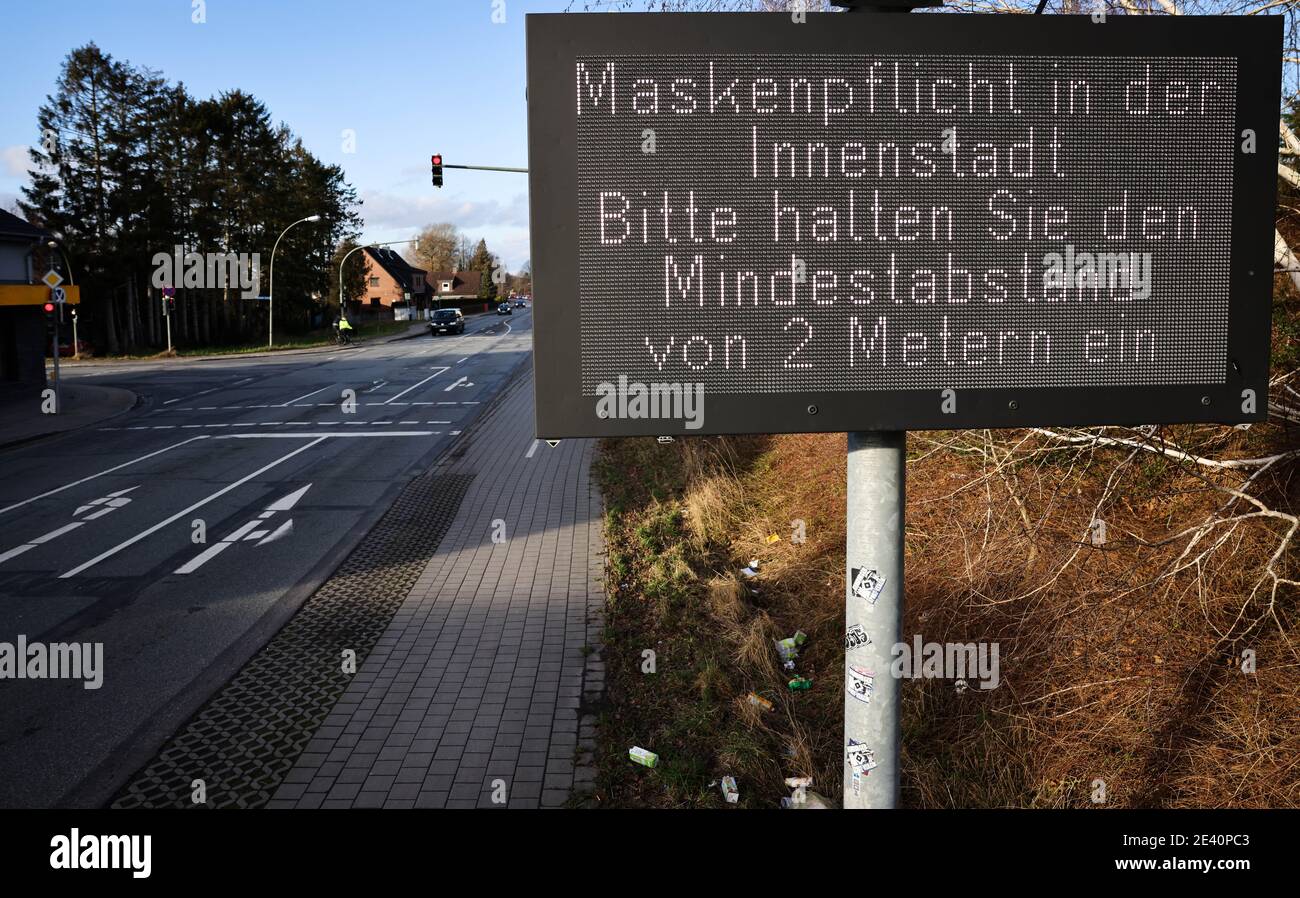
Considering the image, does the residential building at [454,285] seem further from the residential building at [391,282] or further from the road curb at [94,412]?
the road curb at [94,412]

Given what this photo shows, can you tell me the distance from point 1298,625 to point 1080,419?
359 cm

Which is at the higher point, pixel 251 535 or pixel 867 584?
pixel 867 584

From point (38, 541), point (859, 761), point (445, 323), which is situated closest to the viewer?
point (859, 761)

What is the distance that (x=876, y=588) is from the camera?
3.68 meters

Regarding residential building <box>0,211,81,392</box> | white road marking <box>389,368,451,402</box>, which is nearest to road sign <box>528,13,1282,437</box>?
white road marking <box>389,368,451,402</box>

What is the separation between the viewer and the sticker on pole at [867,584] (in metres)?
3.68

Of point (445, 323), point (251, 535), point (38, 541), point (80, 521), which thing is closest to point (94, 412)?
point (80, 521)

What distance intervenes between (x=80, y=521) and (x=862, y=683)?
42.9ft

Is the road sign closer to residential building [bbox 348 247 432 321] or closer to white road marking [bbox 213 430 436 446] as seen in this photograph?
white road marking [bbox 213 430 436 446]

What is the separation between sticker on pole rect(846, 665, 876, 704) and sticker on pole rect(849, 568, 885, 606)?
11.1 inches

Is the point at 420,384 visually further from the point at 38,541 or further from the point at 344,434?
the point at 38,541

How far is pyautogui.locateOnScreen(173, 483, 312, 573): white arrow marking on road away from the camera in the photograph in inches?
444

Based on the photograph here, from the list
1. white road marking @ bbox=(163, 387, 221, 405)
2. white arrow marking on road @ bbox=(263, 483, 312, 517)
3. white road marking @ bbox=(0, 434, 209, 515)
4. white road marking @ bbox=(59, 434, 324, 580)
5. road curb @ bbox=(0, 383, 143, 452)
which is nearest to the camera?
white road marking @ bbox=(59, 434, 324, 580)
